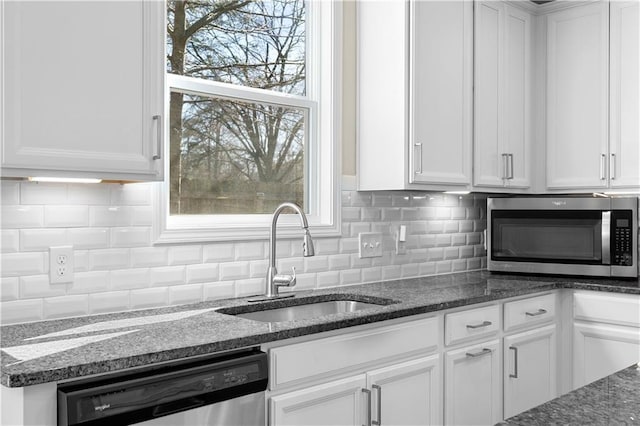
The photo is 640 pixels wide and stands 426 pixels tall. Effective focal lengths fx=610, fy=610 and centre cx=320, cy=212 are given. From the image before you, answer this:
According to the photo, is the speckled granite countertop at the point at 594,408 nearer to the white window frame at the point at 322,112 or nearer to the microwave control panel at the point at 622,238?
the white window frame at the point at 322,112

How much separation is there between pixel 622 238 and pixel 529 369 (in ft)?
2.83

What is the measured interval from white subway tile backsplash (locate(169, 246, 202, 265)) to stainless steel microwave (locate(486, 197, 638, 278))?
1.83 metres

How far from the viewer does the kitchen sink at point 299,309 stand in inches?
94.3

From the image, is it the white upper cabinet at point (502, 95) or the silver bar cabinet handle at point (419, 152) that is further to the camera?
the white upper cabinet at point (502, 95)

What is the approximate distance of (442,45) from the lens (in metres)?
3.02

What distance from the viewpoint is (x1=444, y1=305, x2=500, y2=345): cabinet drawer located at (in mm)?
2531

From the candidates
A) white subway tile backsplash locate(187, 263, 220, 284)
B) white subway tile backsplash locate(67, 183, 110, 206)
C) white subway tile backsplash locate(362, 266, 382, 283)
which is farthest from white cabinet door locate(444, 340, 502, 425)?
white subway tile backsplash locate(67, 183, 110, 206)

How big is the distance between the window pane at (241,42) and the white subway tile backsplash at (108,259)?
0.79 m

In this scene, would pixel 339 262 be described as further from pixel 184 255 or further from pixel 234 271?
pixel 184 255

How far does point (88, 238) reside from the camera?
2143 mm

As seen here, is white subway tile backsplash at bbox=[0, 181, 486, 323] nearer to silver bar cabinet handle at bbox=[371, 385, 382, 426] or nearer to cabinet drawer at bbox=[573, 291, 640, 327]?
silver bar cabinet handle at bbox=[371, 385, 382, 426]

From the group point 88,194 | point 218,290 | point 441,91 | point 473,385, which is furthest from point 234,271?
point 441,91

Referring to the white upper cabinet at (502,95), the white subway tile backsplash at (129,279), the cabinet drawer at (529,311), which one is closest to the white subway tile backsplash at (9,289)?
the white subway tile backsplash at (129,279)

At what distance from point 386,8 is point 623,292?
5.90 feet
